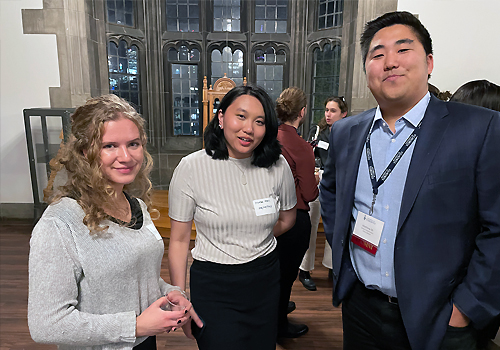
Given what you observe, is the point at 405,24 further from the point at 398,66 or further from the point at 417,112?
the point at 417,112

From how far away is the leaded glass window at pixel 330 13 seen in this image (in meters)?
5.65

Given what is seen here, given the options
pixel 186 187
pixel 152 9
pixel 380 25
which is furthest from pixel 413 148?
pixel 152 9

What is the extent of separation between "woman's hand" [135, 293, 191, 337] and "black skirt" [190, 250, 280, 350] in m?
0.36

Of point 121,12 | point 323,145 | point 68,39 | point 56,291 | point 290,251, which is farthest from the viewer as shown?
point 121,12

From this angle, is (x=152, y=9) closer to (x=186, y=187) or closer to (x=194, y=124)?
(x=194, y=124)

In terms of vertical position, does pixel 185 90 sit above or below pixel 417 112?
above

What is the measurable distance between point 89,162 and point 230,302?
83cm

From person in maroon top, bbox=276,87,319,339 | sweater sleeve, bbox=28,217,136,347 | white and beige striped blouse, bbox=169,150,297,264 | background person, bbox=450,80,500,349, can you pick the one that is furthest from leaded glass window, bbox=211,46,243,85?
sweater sleeve, bbox=28,217,136,347

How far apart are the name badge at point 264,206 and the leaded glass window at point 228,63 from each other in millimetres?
5625

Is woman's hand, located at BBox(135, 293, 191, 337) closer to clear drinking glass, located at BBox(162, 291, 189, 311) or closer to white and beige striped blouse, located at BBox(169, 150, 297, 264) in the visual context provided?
clear drinking glass, located at BBox(162, 291, 189, 311)

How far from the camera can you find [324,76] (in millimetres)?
6129

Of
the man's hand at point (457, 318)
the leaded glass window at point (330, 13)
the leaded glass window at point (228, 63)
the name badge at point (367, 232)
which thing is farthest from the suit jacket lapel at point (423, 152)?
the leaded glass window at point (228, 63)

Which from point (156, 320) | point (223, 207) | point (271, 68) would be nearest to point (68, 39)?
point (271, 68)

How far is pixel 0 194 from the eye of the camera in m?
4.91
